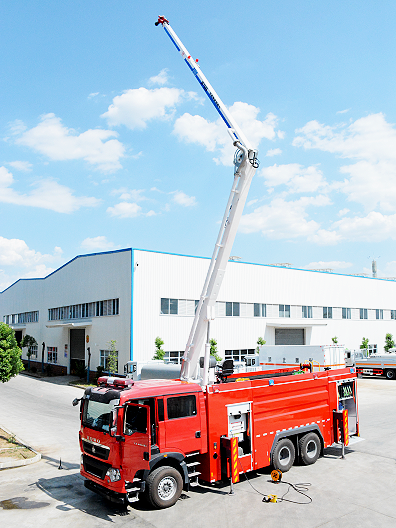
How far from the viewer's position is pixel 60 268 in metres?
44.2

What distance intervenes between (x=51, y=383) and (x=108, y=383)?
28.3 m

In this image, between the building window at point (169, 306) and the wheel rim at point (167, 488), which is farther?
the building window at point (169, 306)

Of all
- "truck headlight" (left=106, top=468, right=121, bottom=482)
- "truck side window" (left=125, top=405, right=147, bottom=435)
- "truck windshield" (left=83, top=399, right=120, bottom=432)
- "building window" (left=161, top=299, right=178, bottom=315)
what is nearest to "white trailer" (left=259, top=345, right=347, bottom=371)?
"building window" (left=161, top=299, right=178, bottom=315)

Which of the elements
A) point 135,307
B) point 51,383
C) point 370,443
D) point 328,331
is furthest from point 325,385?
point 328,331

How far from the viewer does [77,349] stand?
39688 millimetres

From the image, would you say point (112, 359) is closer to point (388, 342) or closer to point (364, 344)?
point (364, 344)

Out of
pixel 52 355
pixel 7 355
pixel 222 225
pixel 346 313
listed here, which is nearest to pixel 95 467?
Result: pixel 222 225

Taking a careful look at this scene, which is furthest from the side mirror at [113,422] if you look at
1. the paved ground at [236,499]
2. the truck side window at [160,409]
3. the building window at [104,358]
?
the building window at [104,358]

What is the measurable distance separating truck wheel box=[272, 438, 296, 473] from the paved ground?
9.0 inches

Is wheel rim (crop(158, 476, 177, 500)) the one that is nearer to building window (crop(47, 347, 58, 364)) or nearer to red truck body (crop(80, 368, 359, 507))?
red truck body (crop(80, 368, 359, 507))

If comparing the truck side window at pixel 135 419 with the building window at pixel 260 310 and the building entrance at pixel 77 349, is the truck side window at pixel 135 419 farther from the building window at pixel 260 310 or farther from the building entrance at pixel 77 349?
the building window at pixel 260 310

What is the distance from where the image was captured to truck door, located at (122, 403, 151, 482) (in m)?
8.87

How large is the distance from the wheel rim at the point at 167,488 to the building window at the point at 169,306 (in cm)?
2323

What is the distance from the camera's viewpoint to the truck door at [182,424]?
9.34 m
